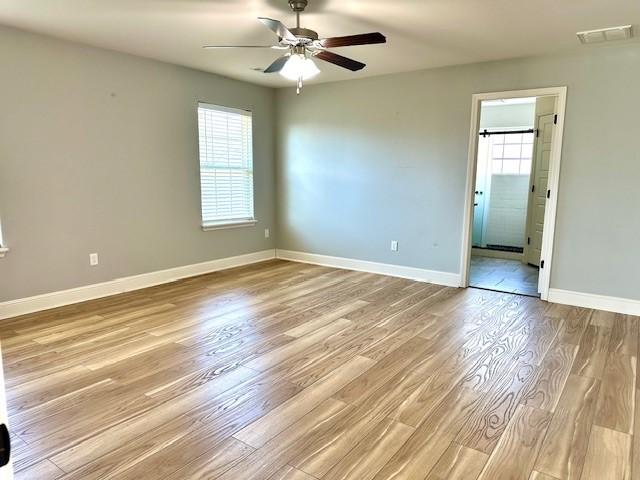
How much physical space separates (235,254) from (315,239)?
117cm

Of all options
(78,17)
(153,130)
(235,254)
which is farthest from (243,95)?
(78,17)

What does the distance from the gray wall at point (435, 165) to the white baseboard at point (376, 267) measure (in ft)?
0.28

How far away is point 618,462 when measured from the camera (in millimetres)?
1896

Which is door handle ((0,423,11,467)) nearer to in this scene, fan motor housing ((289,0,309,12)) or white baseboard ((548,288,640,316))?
fan motor housing ((289,0,309,12))

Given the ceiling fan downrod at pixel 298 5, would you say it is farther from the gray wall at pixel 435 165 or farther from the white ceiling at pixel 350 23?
the gray wall at pixel 435 165

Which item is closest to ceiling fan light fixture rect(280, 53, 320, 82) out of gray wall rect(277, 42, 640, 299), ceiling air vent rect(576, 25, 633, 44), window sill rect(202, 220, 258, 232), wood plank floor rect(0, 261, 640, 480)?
wood plank floor rect(0, 261, 640, 480)

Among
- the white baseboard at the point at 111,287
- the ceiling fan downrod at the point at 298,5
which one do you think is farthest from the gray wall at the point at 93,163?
the ceiling fan downrod at the point at 298,5

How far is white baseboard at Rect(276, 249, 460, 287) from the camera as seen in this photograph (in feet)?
16.3

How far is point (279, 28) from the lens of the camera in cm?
269

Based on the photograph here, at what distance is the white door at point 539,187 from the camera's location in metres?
5.62

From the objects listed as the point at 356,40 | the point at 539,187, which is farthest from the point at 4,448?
the point at 539,187

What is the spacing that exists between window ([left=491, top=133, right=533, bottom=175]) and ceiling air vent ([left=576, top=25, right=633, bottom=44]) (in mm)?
3206

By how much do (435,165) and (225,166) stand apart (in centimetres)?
269

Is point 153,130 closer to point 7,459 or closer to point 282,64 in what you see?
point 282,64
